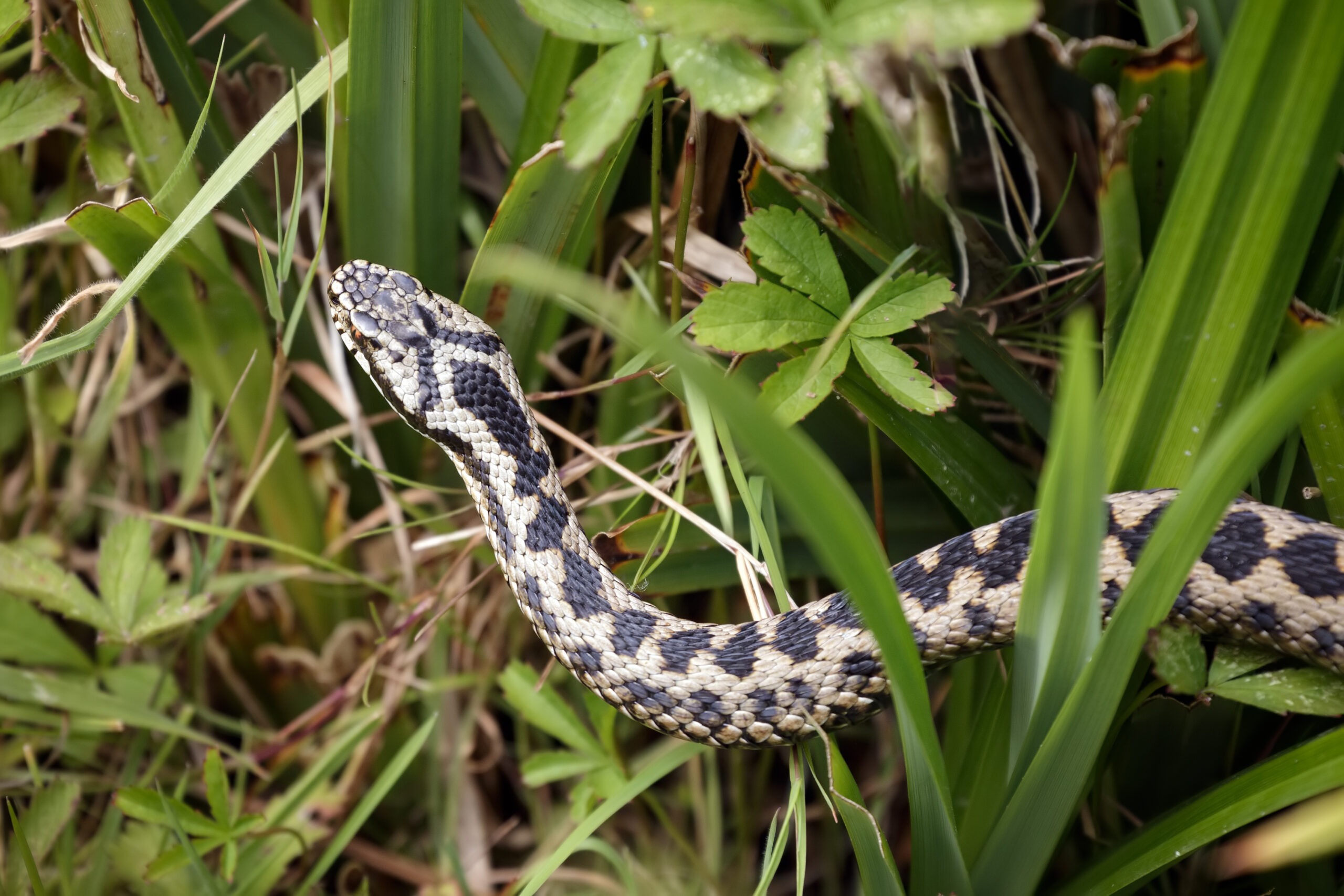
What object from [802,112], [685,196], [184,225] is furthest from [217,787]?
[802,112]

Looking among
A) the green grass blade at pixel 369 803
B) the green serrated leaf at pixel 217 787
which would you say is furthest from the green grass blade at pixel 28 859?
the green grass blade at pixel 369 803

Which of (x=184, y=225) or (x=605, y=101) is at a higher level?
(x=605, y=101)

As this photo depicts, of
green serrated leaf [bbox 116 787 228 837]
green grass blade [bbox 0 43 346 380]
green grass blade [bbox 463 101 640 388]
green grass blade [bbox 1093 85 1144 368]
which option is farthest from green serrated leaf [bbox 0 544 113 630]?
green grass blade [bbox 1093 85 1144 368]

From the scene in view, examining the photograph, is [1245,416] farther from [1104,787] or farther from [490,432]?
[490,432]

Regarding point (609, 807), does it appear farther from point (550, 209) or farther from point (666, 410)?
point (550, 209)

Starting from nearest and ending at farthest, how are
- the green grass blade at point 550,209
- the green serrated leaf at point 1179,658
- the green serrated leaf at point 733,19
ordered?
the green serrated leaf at point 733,19 < the green serrated leaf at point 1179,658 < the green grass blade at point 550,209

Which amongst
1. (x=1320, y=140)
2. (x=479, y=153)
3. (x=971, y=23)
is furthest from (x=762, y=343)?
(x=479, y=153)

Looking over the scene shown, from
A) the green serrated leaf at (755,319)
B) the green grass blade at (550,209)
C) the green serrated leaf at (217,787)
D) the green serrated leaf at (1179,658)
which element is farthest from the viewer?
the green serrated leaf at (217,787)

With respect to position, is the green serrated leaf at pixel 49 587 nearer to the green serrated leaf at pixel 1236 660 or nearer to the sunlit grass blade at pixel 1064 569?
the sunlit grass blade at pixel 1064 569
